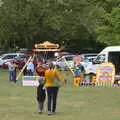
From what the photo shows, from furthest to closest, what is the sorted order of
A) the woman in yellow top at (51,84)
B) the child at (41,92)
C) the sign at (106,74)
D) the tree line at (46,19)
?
the tree line at (46,19), the sign at (106,74), the child at (41,92), the woman in yellow top at (51,84)

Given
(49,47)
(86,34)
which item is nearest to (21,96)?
(49,47)

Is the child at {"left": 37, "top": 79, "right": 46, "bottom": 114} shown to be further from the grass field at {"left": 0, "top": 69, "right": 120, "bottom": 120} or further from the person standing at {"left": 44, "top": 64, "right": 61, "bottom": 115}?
the grass field at {"left": 0, "top": 69, "right": 120, "bottom": 120}

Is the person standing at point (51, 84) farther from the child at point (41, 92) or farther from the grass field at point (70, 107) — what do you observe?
the grass field at point (70, 107)

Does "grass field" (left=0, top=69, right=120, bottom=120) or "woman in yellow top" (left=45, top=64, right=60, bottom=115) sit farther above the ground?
"woman in yellow top" (left=45, top=64, right=60, bottom=115)

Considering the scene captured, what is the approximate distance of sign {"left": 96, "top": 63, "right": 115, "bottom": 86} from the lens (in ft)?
114

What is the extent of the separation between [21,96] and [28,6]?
3806cm

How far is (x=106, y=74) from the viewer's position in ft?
115

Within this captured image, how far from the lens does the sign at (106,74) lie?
34625 millimetres

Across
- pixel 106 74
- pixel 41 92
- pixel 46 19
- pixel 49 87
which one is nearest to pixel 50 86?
pixel 49 87

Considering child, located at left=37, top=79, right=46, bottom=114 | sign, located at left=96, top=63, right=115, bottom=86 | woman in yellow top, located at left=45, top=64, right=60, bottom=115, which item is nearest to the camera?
woman in yellow top, located at left=45, top=64, right=60, bottom=115

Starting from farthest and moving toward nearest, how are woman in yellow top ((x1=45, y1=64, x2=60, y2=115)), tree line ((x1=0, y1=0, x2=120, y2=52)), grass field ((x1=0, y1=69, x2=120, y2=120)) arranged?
tree line ((x1=0, y1=0, x2=120, y2=52)), woman in yellow top ((x1=45, y1=64, x2=60, y2=115)), grass field ((x1=0, y1=69, x2=120, y2=120))

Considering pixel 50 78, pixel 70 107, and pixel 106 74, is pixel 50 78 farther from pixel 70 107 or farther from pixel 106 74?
pixel 106 74

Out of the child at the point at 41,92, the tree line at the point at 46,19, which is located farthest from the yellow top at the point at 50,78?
the tree line at the point at 46,19

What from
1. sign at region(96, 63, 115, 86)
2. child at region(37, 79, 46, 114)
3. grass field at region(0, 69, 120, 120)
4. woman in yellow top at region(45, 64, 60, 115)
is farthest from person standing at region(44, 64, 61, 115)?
sign at region(96, 63, 115, 86)
